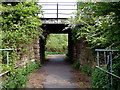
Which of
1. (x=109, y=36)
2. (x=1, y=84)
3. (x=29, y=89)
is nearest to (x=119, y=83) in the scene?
(x=109, y=36)

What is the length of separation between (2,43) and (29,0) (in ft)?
10.1

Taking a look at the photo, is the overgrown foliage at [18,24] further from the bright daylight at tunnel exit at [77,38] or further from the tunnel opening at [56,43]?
the tunnel opening at [56,43]

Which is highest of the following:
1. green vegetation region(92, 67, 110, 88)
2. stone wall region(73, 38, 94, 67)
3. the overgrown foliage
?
the overgrown foliage

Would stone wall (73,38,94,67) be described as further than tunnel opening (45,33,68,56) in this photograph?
No

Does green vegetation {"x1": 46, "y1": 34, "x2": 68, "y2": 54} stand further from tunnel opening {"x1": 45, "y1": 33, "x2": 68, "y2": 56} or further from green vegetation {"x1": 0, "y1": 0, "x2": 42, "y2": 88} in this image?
green vegetation {"x1": 0, "y1": 0, "x2": 42, "y2": 88}

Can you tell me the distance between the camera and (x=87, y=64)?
7.67 meters

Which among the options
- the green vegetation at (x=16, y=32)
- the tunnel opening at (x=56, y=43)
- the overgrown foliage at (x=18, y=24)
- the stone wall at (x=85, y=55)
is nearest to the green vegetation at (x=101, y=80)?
the stone wall at (x=85, y=55)

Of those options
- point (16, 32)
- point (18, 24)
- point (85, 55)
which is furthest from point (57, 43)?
point (16, 32)

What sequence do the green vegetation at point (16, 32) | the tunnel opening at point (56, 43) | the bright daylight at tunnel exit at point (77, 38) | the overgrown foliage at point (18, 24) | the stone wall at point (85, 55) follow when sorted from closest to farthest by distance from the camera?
1. the bright daylight at tunnel exit at point (77, 38)
2. the green vegetation at point (16, 32)
3. the overgrown foliage at point (18, 24)
4. the stone wall at point (85, 55)
5. the tunnel opening at point (56, 43)


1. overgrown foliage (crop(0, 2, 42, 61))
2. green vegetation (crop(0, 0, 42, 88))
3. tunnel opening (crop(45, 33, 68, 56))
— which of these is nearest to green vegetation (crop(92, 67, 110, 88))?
green vegetation (crop(0, 0, 42, 88))

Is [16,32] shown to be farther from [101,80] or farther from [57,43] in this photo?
[57,43]

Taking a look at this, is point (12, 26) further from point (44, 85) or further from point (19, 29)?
point (44, 85)

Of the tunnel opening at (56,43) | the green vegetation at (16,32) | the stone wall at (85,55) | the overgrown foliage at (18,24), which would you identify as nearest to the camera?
the green vegetation at (16,32)

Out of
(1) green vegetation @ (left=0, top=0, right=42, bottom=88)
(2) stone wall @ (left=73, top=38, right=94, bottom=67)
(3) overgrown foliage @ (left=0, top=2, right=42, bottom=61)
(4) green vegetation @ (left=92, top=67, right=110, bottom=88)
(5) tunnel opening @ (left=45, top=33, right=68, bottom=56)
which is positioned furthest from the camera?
(5) tunnel opening @ (left=45, top=33, right=68, bottom=56)
